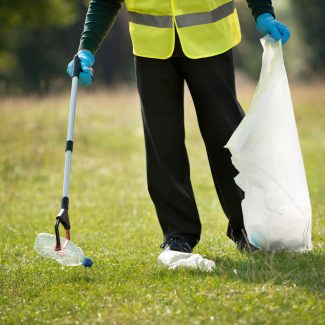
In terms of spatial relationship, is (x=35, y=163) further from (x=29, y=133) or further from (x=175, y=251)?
(x=175, y=251)

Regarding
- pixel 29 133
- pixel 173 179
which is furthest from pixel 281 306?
pixel 29 133

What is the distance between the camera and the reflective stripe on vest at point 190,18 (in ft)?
12.9

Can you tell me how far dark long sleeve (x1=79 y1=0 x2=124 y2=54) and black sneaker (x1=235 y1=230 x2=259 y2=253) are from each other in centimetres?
131

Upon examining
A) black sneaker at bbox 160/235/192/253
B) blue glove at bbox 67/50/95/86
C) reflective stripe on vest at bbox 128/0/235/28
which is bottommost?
black sneaker at bbox 160/235/192/253

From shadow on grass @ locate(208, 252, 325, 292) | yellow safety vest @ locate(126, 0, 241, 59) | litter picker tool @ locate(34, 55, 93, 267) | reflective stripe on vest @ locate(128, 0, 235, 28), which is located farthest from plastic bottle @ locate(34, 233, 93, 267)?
reflective stripe on vest @ locate(128, 0, 235, 28)

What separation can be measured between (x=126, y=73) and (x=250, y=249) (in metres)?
34.3

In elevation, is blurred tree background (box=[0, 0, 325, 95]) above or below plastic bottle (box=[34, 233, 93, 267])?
above

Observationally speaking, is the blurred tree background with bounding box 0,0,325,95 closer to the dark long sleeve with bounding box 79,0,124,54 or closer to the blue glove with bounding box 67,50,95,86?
the dark long sleeve with bounding box 79,0,124,54

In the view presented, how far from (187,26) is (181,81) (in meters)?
0.32

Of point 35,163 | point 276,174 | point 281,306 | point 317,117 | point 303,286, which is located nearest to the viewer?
point 281,306

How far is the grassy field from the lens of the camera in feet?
10.2

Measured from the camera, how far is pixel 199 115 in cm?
409

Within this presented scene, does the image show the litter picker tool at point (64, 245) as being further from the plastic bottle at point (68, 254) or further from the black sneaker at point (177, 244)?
the black sneaker at point (177, 244)

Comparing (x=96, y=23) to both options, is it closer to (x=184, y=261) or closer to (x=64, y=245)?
(x=64, y=245)
